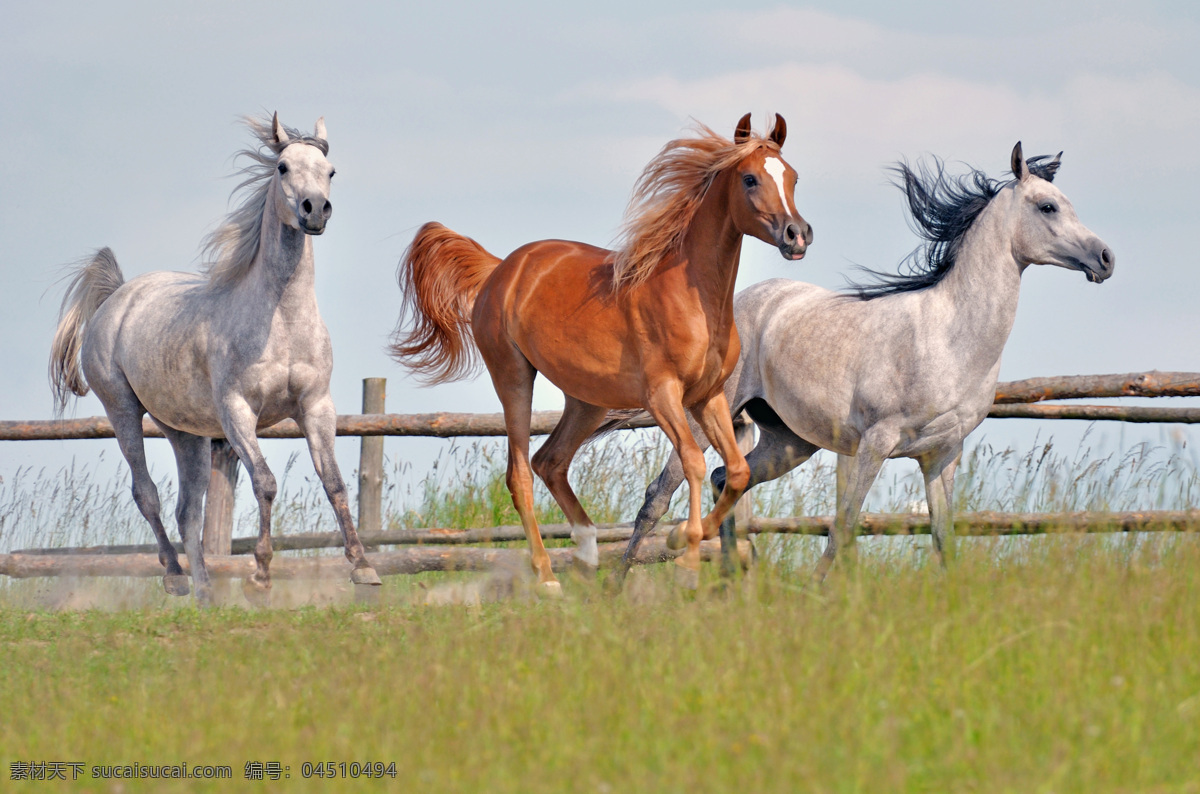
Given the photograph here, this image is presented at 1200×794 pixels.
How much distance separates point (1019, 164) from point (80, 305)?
6919 mm

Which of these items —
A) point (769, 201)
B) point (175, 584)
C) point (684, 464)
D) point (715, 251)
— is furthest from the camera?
point (175, 584)

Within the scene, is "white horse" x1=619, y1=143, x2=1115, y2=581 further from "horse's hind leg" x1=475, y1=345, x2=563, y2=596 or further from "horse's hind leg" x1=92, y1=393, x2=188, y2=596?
"horse's hind leg" x1=92, y1=393, x2=188, y2=596

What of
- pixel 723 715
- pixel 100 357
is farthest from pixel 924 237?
pixel 100 357

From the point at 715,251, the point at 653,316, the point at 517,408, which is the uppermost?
the point at 715,251

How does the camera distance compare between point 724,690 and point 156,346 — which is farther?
point 156,346

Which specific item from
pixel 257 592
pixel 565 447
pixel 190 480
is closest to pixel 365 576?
pixel 257 592

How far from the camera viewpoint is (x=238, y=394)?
22.5ft

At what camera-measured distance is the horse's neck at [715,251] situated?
578 centimetres

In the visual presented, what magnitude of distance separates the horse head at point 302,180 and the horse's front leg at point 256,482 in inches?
45.5

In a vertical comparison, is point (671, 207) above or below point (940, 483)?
above

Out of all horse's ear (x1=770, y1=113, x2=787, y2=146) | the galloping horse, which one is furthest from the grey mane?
horse's ear (x1=770, y1=113, x2=787, y2=146)

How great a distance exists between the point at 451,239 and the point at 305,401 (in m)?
1.40

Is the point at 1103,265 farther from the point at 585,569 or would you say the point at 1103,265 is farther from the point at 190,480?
the point at 190,480

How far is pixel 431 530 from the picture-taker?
900cm
